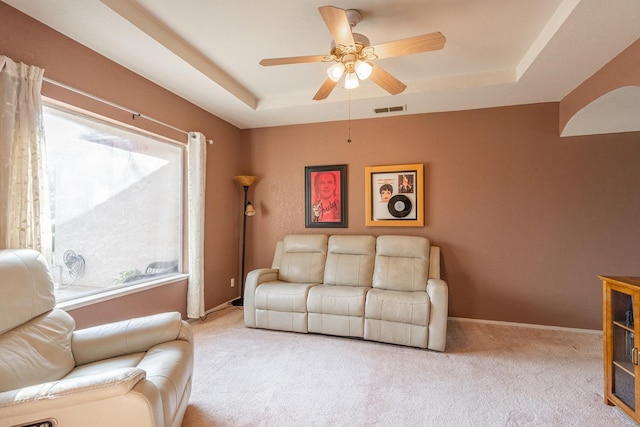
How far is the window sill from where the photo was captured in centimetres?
215

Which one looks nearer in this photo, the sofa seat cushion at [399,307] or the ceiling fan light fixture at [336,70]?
the ceiling fan light fixture at [336,70]

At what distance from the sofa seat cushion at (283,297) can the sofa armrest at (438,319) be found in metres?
1.25

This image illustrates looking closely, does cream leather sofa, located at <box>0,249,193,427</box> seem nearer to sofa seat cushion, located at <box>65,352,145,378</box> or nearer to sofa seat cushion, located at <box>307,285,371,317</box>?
sofa seat cushion, located at <box>65,352,145,378</box>

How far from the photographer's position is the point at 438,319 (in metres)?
2.66

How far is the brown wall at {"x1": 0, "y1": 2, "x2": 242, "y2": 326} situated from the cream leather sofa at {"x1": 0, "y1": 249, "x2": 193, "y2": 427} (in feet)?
2.48

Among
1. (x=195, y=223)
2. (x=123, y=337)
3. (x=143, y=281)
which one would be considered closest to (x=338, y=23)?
(x=123, y=337)

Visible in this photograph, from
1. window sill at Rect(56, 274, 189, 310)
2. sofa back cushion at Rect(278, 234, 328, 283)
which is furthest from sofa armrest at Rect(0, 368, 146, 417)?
sofa back cushion at Rect(278, 234, 328, 283)

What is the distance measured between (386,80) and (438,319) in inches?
83.3

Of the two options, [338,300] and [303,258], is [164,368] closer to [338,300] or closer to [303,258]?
[338,300]

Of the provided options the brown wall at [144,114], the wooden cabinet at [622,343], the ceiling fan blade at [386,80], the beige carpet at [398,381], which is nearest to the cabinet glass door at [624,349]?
the wooden cabinet at [622,343]

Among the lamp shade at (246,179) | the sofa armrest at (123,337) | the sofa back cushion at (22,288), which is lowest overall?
the sofa armrest at (123,337)

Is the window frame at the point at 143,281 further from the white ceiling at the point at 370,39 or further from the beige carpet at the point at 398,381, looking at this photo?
the beige carpet at the point at 398,381

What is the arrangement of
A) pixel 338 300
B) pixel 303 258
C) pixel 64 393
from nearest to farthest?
pixel 64 393 → pixel 338 300 → pixel 303 258

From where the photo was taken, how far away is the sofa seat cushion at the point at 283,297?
310cm
